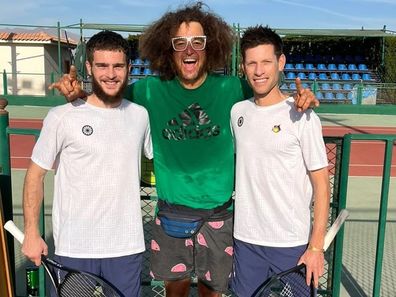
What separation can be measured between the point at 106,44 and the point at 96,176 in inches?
25.7

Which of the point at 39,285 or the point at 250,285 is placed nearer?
the point at 250,285

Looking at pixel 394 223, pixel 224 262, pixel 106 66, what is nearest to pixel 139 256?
pixel 224 262

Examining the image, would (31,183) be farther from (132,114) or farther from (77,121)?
(132,114)

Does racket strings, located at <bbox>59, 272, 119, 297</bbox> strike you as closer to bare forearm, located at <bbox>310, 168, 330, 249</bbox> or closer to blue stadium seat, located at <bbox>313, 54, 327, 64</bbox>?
bare forearm, located at <bbox>310, 168, 330, 249</bbox>

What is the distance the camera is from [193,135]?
2711 mm

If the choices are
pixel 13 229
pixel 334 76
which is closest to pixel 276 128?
pixel 13 229

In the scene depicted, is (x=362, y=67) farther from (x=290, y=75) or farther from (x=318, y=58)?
(x=290, y=75)

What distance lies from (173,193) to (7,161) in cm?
109

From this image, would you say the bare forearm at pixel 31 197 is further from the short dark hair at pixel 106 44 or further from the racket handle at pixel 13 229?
the short dark hair at pixel 106 44

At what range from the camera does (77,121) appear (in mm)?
2369

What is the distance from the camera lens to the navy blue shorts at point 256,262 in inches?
98.3

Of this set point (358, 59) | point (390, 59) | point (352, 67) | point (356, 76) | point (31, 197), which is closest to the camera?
point (31, 197)

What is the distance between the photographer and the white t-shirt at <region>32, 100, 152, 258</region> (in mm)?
2369

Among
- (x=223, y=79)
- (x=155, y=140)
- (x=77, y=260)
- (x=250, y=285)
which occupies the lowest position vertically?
(x=250, y=285)
